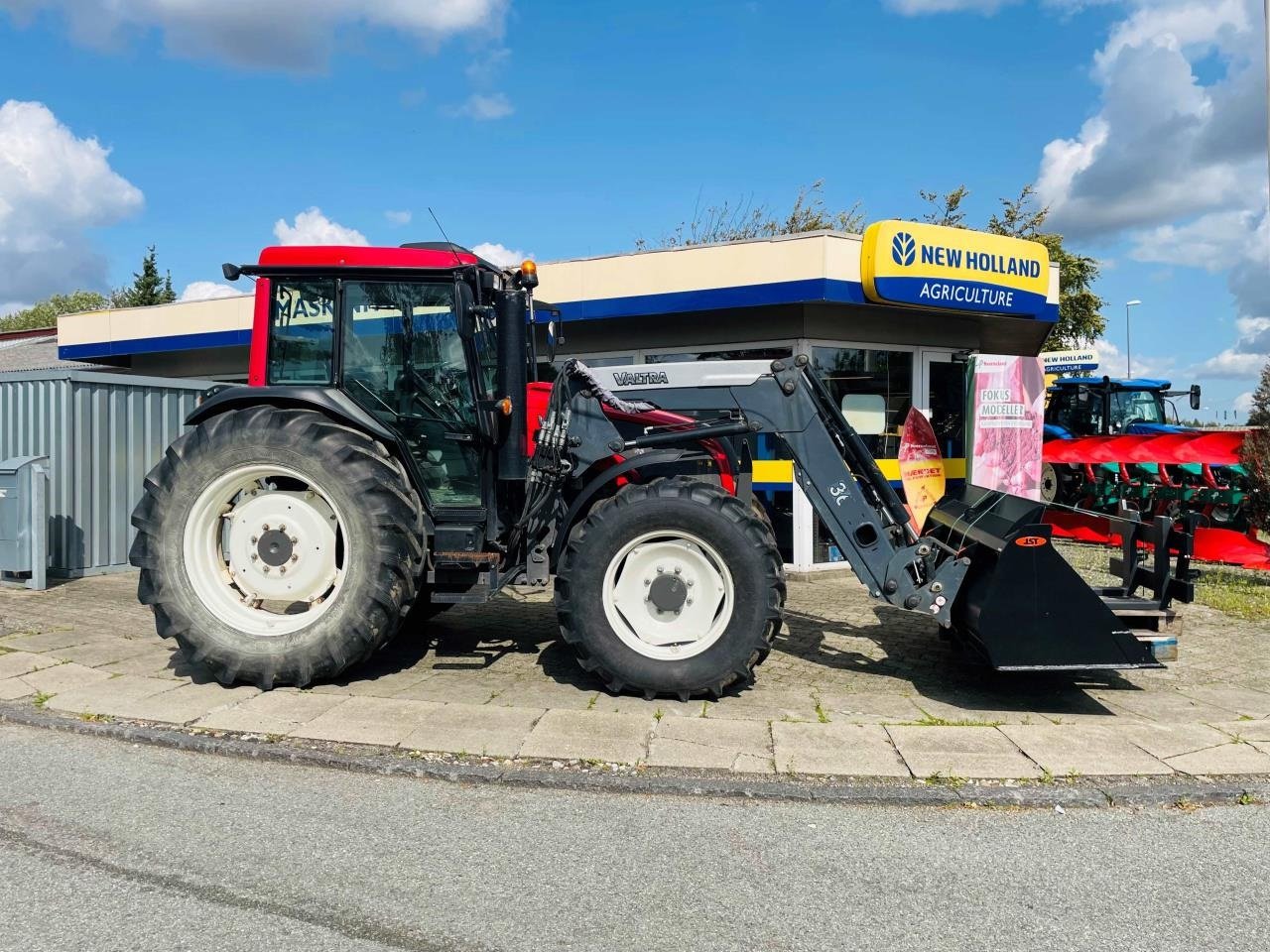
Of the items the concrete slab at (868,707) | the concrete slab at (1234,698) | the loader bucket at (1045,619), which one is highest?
the loader bucket at (1045,619)

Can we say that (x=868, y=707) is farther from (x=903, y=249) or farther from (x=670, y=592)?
(x=903, y=249)

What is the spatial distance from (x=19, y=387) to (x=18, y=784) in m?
7.47

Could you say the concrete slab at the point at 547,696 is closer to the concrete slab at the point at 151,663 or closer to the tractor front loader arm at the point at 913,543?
the tractor front loader arm at the point at 913,543

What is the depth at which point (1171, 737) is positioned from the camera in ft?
15.4

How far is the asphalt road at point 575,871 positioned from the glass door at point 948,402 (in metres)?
7.32

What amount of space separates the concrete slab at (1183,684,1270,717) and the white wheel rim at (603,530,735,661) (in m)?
2.99

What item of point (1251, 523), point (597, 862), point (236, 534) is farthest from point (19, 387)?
point (1251, 523)

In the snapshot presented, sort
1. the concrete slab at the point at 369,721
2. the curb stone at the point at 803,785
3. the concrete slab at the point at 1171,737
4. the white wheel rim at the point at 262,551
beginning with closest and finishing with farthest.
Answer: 1. the curb stone at the point at 803,785
2. the concrete slab at the point at 1171,737
3. the concrete slab at the point at 369,721
4. the white wheel rim at the point at 262,551

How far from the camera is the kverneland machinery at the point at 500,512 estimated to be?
17.0 ft

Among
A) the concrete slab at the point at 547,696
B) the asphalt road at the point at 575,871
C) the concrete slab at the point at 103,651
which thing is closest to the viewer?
the asphalt road at the point at 575,871

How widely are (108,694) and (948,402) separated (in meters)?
Result: 9.19

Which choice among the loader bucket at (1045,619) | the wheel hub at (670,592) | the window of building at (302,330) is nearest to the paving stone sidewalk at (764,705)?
the loader bucket at (1045,619)

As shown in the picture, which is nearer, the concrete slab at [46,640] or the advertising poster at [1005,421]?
the concrete slab at [46,640]

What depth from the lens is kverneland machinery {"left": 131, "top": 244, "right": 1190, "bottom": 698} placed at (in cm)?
517
